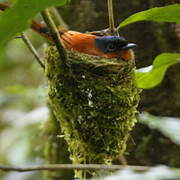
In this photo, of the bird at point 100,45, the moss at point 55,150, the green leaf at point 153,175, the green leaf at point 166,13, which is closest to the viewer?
the green leaf at point 153,175

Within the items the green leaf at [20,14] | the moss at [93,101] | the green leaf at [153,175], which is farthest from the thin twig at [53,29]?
the green leaf at [153,175]

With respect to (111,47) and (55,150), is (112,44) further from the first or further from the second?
(55,150)

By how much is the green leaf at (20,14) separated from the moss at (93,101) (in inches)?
29.9

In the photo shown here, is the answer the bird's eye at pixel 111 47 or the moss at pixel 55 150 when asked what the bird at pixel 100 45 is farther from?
the moss at pixel 55 150

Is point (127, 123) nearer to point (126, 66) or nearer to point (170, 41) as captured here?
point (126, 66)

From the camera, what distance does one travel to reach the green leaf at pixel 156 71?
85.8 inches

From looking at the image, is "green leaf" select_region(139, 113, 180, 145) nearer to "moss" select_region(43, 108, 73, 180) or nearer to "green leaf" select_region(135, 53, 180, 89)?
"green leaf" select_region(135, 53, 180, 89)

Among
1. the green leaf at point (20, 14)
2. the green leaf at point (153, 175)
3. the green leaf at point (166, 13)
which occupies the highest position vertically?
the green leaf at point (20, 14)

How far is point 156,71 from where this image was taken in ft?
7.47

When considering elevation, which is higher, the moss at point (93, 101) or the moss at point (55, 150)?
the moss at point (93, 101)

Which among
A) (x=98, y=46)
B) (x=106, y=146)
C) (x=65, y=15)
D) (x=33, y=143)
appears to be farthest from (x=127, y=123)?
(x=33, y=143)

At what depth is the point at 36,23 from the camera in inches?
112

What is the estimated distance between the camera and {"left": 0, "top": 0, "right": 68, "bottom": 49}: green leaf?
1.73m

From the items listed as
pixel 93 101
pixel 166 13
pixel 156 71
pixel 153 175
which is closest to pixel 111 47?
pixel 93 101
